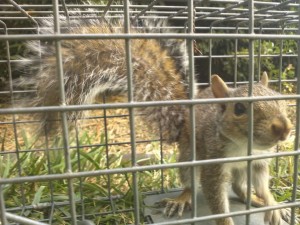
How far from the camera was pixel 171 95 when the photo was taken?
4.82 feet

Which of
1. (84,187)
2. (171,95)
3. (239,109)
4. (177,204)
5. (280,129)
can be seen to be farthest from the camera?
(84,187)

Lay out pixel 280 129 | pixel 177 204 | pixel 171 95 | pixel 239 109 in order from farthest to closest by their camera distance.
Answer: pixel 177 204, pixel 171 95, pixel 239 109, pixel 280 129

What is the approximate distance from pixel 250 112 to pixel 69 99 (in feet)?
2.35

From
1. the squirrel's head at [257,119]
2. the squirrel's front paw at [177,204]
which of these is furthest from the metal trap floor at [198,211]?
the squirrel's head at [257,119]

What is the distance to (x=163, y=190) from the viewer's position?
1.83 meters

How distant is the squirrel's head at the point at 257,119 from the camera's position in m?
1.17

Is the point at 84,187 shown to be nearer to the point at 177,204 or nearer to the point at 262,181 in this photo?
the point at 177,204

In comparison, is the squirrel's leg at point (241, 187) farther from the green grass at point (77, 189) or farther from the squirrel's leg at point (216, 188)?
the green grass at point (77, 189)

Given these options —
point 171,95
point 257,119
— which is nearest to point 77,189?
point 171,95

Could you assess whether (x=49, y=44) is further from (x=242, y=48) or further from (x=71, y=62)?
(x=242, y=48)

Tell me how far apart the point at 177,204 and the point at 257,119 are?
2.04 feet

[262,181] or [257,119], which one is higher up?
[257,119]

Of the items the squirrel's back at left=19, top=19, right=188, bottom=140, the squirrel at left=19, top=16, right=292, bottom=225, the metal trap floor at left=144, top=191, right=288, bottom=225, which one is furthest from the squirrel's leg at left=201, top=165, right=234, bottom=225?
the squirrel's back at left=19, top=19, right=188, bottom=140

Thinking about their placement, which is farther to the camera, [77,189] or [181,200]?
[77,189]
